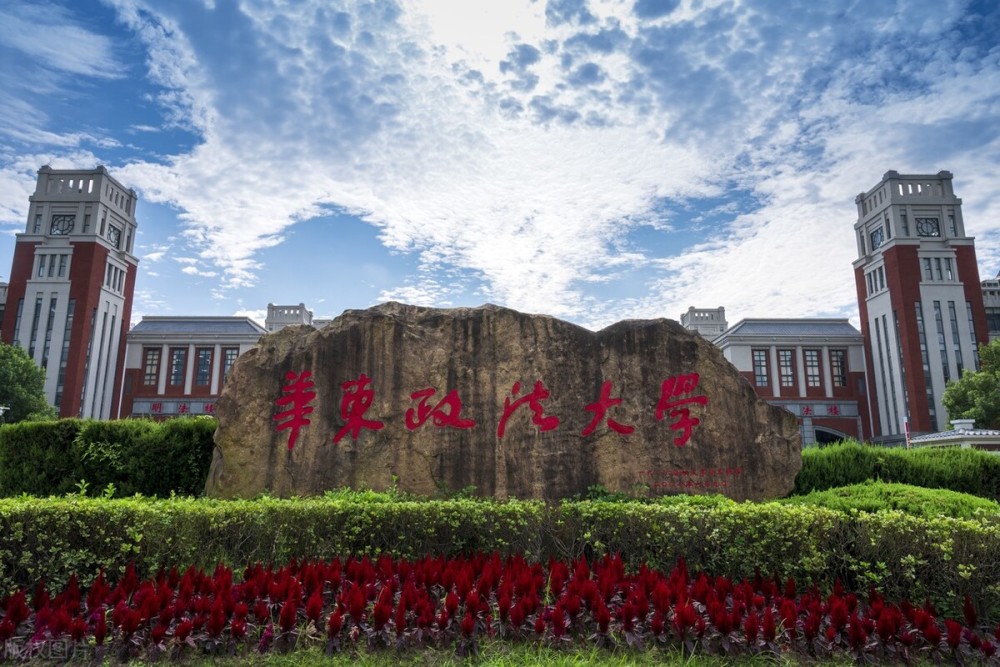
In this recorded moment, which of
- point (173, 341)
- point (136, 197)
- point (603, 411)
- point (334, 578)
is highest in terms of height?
point (136, 197)

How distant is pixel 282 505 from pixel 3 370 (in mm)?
23935

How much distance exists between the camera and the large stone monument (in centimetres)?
627

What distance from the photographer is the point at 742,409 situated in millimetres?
6578

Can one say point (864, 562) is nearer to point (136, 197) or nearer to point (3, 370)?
point (3, 370)

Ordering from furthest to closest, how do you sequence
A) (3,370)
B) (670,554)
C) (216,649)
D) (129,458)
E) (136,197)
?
(136,197), (3,370), (129,458), (670,554), (216,649)

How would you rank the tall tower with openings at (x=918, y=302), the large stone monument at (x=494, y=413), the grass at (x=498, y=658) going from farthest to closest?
the tall tower with openings at (x=918, y=302) < the large stone monument at (x=494, y=413) < the grass at (x=498, y=658)

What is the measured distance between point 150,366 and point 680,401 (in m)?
35.7

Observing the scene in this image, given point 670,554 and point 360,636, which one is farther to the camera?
point 670,554

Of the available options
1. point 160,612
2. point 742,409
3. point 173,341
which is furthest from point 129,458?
point 173,341

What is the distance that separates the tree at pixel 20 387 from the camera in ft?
73.8

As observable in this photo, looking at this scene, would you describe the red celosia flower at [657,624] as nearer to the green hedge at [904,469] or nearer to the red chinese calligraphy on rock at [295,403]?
the red chinese calligraphy on rock at [295,403]

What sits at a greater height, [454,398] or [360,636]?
[454,398]

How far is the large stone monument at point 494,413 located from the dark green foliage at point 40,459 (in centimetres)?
171

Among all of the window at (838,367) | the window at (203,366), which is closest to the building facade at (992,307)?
the window at (838,367)
